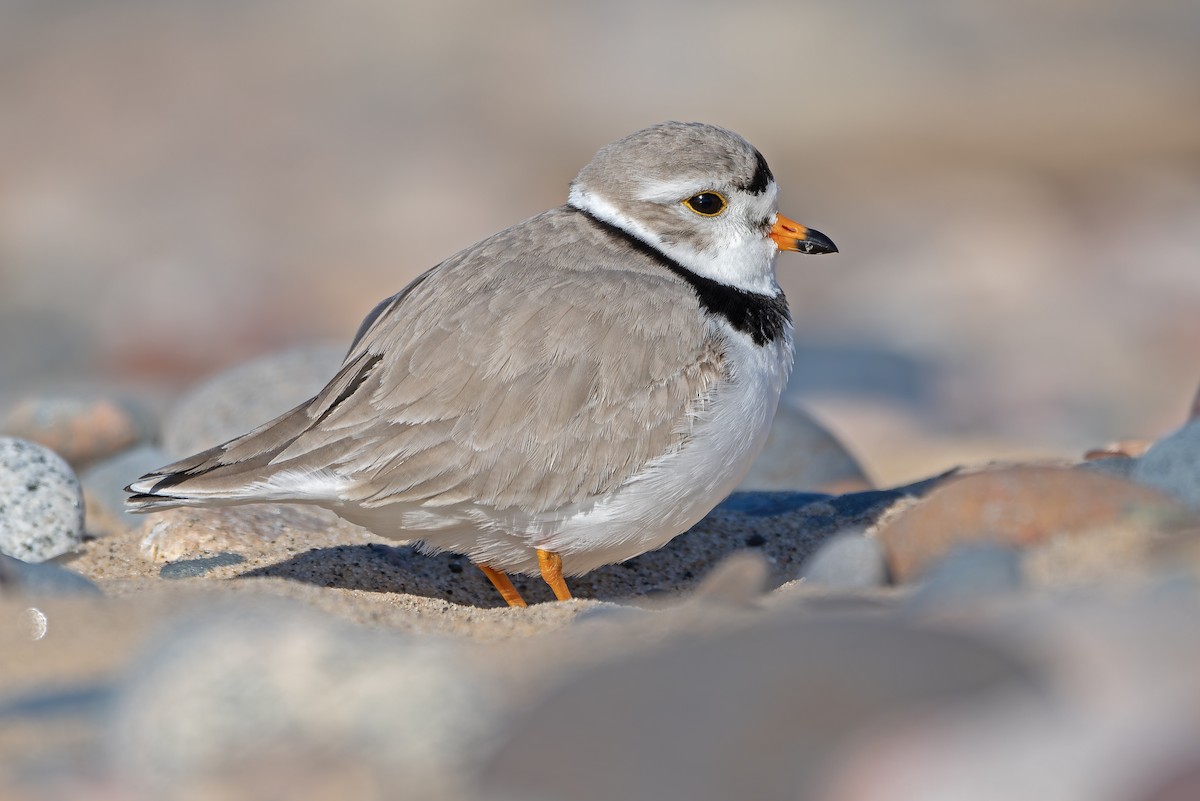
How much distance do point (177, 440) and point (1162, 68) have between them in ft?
59.2

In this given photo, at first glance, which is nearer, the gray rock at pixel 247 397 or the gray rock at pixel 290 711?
the gray rock at pixel 290 711

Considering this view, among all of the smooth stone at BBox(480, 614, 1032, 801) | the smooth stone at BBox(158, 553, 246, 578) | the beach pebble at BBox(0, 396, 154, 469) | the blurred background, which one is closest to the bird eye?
the smooth stone at BBox(158, 553, 246, 578)

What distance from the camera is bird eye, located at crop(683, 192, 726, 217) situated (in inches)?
192

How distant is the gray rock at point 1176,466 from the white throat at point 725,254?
1457 mm

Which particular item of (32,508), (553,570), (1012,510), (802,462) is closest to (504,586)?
(553,570)

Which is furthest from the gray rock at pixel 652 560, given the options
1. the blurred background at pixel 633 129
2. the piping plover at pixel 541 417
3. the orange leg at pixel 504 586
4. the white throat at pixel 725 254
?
the blurred background at pixel 633 129

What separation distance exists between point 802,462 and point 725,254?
190 centimetres

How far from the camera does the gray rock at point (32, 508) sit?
517 cm

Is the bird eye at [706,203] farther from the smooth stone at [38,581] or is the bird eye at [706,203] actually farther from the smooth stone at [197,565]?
the smooth stone at [38,581]

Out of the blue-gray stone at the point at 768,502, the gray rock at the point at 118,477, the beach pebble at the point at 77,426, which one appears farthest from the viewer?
the beach pebble at the point at 77,426

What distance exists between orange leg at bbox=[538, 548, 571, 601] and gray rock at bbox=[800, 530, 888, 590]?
2.73ft

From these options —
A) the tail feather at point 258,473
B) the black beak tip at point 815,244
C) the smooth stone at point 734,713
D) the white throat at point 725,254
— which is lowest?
the tail feather at point 258,473

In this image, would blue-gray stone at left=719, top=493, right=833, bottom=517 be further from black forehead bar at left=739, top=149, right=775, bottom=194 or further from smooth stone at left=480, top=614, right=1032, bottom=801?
smooth stone at left=480, top=614, right=1032, bottom=801

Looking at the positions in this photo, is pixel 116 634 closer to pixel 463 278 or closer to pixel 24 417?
pixel 463 278
